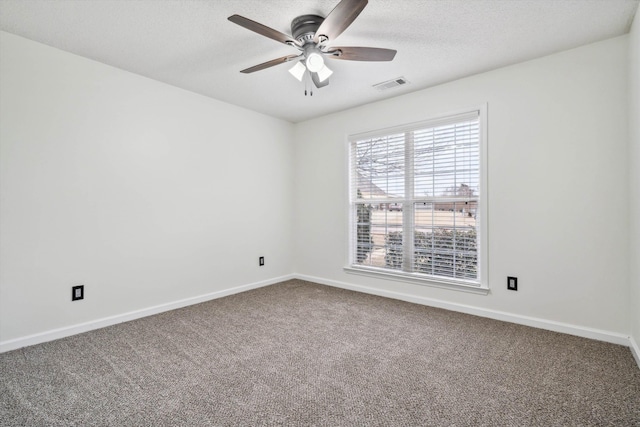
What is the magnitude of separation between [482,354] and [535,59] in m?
2.52

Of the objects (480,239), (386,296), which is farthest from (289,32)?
(386,296)

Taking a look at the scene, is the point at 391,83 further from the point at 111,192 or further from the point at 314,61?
the point at 111,192

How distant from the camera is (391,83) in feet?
10.6

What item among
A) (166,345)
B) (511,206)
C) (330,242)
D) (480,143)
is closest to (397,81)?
(480,143)

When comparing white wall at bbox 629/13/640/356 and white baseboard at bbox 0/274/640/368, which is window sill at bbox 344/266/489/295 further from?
white wall at bbox 629/13/640/356

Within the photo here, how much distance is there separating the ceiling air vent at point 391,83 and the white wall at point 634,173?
1669 mm

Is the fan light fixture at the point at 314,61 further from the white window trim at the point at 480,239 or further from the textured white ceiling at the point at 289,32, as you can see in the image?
the white window trim at the point at 480,239

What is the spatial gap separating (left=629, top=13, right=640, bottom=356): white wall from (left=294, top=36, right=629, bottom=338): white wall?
0.35ft

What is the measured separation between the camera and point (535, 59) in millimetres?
2727

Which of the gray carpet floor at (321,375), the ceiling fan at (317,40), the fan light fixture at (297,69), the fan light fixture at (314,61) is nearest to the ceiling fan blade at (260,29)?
the ceiling fan at (317,40)

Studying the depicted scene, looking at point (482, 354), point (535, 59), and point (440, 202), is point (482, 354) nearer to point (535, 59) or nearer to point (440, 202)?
point (440, 202)

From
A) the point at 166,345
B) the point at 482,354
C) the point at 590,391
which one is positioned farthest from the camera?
the point at 166,345

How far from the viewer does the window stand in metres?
3.15

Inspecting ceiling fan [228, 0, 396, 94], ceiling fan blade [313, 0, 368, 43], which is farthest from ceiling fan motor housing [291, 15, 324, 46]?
ceiling fan blade [313, 0, 368, 43]
